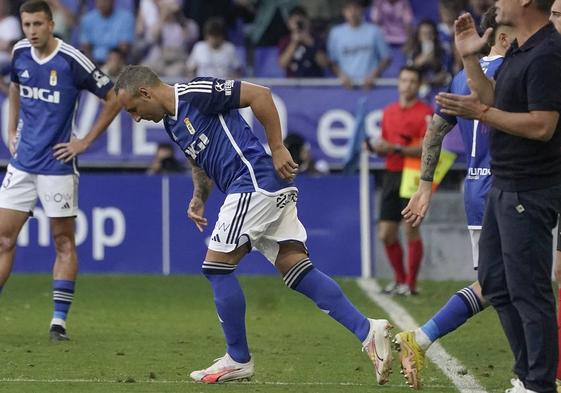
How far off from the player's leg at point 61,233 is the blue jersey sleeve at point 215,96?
2.35 meters

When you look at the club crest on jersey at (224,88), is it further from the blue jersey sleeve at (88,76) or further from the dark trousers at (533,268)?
the blue jersey sleeve at (88,76)

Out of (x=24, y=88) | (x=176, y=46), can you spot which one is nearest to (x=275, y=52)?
(x=176, y=46)

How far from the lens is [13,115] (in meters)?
10.2

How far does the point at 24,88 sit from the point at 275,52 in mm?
7824

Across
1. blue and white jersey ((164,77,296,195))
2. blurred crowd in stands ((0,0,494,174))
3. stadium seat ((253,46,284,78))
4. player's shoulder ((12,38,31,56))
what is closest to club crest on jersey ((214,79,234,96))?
blue and white jersey ((164,77,296,195))

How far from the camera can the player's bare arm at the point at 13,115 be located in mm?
9988

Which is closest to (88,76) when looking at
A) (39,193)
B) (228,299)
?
(39,193)

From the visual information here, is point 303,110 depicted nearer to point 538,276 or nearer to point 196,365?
point 196,365

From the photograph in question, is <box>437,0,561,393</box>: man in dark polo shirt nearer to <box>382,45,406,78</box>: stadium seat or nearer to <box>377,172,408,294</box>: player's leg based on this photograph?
<box>377,172,408,294</box>: player's leg

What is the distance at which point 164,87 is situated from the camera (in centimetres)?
775

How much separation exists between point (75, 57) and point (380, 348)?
3.61 metres

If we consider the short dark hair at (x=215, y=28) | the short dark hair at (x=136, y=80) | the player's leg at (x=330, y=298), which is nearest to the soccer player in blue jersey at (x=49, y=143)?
the short dark hair at (x=136, y=80)

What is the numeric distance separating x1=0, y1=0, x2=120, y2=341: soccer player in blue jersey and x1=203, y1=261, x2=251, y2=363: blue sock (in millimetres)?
2364

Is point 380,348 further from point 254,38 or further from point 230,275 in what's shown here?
point 254,38
